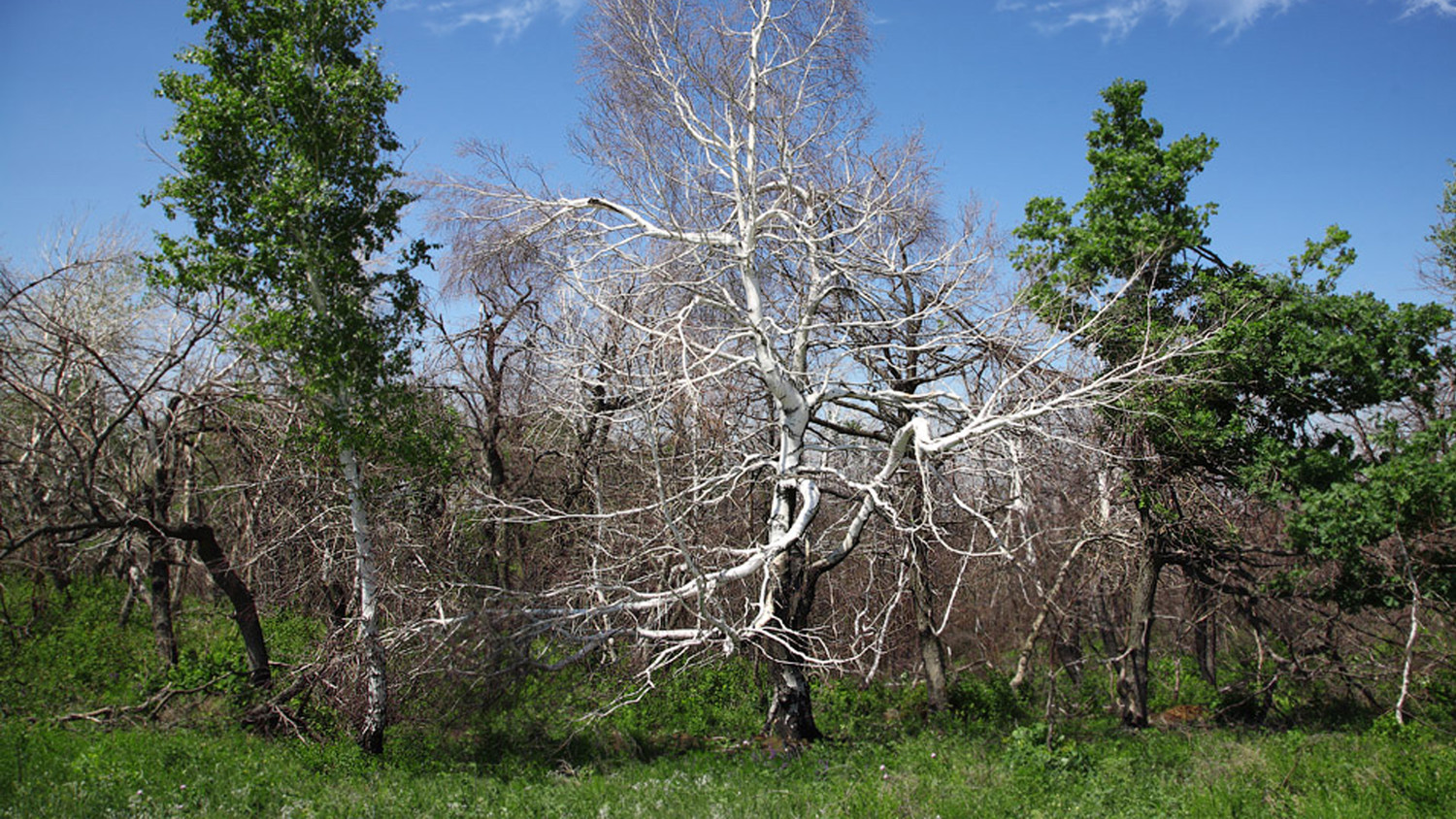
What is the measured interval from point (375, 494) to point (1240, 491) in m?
10.2

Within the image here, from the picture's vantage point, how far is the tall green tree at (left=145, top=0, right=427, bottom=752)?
29.8 feet

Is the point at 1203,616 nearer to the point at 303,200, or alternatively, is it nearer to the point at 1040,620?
the point at 1040,620

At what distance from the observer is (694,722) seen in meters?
11.3

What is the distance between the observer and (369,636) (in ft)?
30.2

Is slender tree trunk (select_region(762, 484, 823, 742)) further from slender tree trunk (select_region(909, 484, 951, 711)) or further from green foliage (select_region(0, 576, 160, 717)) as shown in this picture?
green foliage (select_region(0, 576, 160, 717))

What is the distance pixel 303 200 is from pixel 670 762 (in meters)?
6.98

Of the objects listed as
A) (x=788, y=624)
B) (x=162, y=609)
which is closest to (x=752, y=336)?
(x=788, y=624)

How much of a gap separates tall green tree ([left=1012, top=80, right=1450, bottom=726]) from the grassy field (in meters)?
2.55

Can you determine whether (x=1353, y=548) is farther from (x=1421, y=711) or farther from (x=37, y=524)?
(x=37, y=524)

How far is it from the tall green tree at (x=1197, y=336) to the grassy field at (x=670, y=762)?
255cm

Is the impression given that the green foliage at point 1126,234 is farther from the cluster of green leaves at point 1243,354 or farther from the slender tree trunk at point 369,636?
the slender tree trunk at point 369,636

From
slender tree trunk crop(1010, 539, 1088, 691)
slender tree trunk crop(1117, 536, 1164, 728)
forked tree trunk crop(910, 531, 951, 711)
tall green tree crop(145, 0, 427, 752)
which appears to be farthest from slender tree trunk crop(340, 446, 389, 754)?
slender tree trunk crop(1117, 536, 1164, 728)

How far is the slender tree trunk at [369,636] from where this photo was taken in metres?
9.29

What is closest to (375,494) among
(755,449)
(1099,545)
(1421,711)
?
(755,449)
